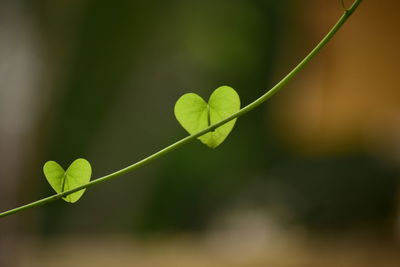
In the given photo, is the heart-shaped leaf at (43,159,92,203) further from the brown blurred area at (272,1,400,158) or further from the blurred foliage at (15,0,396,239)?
the blurred foliage at (15,0,396,239)

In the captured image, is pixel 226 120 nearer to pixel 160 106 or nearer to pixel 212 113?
pixel 212 113

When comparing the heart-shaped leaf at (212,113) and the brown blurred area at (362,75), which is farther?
the brown blurred area at (362,75)

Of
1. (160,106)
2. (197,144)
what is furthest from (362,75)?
(197,144)

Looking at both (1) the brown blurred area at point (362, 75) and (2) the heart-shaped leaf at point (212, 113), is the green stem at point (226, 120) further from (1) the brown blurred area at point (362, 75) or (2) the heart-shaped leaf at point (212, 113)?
(1) the brown blurred area at point (362, 75)

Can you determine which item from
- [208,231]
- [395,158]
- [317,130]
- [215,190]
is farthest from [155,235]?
[395,158]

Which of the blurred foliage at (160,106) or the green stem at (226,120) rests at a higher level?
the blurred foliage at (160,106)

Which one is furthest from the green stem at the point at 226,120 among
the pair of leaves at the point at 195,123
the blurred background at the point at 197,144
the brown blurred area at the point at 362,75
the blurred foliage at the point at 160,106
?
the blurred foliage at the point at 160,106

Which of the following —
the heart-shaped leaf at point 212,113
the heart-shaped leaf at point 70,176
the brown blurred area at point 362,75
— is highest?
the brown blurred area at point 362,75

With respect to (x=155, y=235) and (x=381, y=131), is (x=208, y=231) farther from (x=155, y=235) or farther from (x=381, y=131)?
(x=381, y=131)
